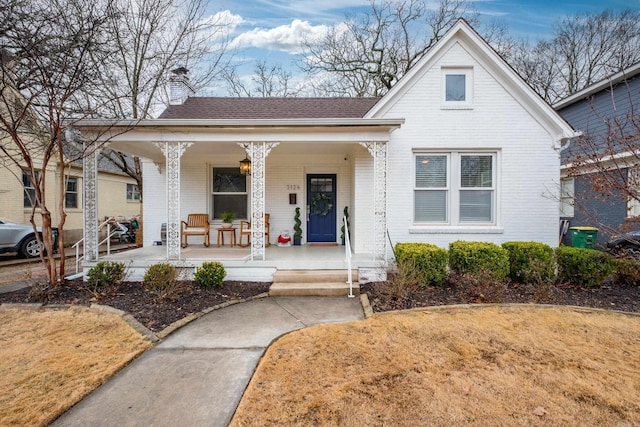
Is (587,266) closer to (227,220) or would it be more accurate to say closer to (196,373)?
(196,373)

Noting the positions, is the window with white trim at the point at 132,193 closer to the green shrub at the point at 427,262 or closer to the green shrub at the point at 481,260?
the green shrub at the point at 427,262

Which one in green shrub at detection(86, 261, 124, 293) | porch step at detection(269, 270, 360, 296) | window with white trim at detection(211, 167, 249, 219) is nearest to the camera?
green shrub at detection(86, 261, 124, 293)

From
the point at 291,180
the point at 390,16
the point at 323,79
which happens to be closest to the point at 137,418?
the point at 291,180

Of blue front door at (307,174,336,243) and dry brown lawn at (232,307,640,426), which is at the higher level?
blue front door at (307,174,336,243)

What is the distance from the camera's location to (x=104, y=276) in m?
6.05

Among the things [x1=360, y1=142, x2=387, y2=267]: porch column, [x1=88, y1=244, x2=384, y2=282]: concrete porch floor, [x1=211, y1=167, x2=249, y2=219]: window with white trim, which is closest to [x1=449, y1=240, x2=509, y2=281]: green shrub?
[x1=360, y1=142, x2=387, y2=267]: porch column

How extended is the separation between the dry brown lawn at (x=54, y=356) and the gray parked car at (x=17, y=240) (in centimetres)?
652

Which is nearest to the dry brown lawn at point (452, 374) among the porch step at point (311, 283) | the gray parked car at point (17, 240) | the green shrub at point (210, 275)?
the porch step at point (311, 283)

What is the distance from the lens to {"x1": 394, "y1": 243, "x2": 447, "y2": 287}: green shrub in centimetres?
624

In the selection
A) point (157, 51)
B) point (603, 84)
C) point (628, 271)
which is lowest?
point (628, 271)

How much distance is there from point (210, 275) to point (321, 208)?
442 centimetres

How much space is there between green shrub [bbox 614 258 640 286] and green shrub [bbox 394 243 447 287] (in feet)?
11.7

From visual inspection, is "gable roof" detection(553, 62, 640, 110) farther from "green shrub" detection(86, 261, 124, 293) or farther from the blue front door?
"green shrub" detection(86, 261, 124, 293)

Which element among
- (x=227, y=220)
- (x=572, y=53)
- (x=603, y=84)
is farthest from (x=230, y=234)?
(x=572, y=53)
